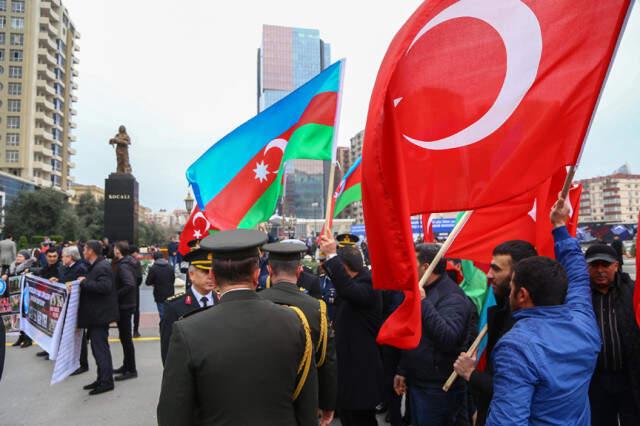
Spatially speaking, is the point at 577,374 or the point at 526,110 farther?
the point at 526,110

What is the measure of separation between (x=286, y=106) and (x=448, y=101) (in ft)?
7.63

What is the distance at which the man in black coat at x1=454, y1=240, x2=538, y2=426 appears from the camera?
240 centimetres

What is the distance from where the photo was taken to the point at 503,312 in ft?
8.28

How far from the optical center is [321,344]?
2.65 metres

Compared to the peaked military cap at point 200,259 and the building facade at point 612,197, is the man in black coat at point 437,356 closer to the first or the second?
the peaked military cap at point 200,259

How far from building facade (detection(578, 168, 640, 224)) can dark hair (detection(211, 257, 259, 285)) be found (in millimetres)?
152411

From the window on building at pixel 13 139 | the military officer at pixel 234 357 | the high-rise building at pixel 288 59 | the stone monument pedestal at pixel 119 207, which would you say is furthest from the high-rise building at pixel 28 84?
the military officer at pixel 234 357

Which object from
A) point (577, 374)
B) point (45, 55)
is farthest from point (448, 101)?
point (45, 55)

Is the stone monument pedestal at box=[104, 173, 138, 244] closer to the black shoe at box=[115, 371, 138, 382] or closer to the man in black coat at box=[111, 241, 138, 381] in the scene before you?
the man in black coat at box=[111, 241, 138, 381]

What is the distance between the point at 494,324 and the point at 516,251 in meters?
0.48

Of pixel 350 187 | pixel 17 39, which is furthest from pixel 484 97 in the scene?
pixel 17 39

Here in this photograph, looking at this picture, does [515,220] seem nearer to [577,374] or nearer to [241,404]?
[577,374]

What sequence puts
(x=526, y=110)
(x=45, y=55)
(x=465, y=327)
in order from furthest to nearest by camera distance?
1. (x=45, y=55)
2. (x=465, y=327)
3. (x=526, y=110)

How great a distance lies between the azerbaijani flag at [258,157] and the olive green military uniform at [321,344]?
6.90 ft
